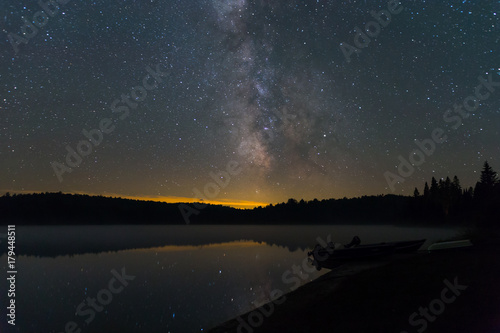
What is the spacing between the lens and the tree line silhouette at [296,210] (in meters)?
88.4

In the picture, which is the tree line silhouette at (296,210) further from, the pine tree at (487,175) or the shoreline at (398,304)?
the shoreline at (398,304)

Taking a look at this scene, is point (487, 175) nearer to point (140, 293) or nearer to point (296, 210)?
point (140, 293)

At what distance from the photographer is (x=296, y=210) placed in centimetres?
19738

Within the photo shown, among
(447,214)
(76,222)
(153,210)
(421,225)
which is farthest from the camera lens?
(153,210)

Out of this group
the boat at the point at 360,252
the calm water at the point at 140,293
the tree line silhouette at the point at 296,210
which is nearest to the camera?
the calm water at the point at 140,293

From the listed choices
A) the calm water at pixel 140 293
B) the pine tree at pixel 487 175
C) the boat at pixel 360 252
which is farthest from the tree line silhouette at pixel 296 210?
the calm water at pixel 140 293

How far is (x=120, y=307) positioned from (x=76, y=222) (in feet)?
553

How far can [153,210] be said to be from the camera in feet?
594

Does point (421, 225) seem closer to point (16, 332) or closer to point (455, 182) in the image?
point (455, 182)

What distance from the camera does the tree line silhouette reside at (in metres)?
88.4

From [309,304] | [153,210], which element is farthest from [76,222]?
[309,304]

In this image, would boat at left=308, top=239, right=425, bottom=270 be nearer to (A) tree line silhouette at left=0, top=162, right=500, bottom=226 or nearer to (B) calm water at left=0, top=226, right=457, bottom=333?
(B) calm water at left=0, top=226, right=457, bottom=333

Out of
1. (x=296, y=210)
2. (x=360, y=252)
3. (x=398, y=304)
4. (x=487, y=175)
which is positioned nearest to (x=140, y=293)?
(x=398, y=304)

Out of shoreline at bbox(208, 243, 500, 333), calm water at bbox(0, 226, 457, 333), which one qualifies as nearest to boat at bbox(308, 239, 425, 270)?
calm water at bbox(0, 226, 457, 333)
